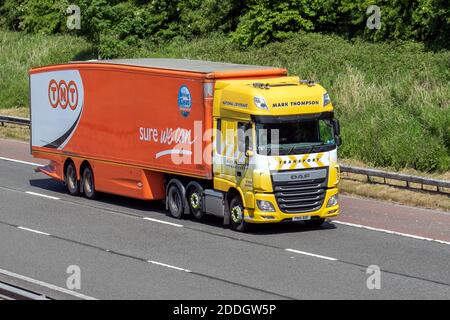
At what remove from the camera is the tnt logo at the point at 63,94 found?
87.6ft

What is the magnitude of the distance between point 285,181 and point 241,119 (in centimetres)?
152

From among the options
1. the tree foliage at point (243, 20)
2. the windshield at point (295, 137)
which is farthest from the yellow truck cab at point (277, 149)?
the tree foliage at point (243, 20)

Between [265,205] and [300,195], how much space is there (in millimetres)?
789

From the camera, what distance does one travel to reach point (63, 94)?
27156 millimetres

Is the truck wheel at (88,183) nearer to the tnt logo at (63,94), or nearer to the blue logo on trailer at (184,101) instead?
the tnt logo at (63,94)

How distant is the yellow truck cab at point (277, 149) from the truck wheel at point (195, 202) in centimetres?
103

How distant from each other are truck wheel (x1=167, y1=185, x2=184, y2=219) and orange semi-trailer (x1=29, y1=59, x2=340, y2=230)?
25mm

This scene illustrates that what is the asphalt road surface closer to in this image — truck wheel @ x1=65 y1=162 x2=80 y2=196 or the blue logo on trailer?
truck wheel @ x1=65 y1=162 x2=80 y2=196

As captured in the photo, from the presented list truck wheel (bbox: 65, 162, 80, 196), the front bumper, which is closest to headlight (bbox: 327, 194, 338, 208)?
the front bumper

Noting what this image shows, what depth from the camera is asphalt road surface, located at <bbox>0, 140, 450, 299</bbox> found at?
1708cm

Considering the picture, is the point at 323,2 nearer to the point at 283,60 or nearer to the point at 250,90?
the point at 283,60

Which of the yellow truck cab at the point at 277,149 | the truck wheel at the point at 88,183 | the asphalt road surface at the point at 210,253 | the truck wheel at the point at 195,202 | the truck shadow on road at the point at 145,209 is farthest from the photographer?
the truck wheel at the point at 88,183

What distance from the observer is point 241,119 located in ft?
71.3
